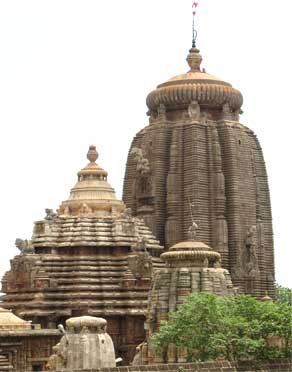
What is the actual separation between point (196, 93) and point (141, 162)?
6833 mm

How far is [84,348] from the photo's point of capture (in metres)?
53.5

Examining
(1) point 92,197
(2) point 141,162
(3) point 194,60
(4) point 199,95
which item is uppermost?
(3) point 194,60

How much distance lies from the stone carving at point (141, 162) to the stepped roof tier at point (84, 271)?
31.7 ft

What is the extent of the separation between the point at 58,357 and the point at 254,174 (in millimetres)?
42105

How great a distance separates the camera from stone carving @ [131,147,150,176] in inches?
3627

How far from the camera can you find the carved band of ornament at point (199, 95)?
304ft

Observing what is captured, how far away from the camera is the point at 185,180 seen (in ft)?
296

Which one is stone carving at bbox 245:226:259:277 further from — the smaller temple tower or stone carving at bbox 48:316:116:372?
stone carving at bbox 48:316:116:372

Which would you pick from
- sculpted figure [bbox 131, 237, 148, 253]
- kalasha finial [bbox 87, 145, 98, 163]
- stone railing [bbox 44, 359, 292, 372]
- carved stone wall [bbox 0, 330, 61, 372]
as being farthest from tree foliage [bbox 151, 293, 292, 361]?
kalasha finial [bbox 87, 145, 98, 163]

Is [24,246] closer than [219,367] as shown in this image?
No

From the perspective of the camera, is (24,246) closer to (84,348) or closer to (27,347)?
(27,347)

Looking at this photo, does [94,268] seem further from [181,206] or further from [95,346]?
[95,346]

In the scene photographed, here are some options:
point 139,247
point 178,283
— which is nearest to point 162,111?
point 139,247

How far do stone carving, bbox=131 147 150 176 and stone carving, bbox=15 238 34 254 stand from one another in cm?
1482
